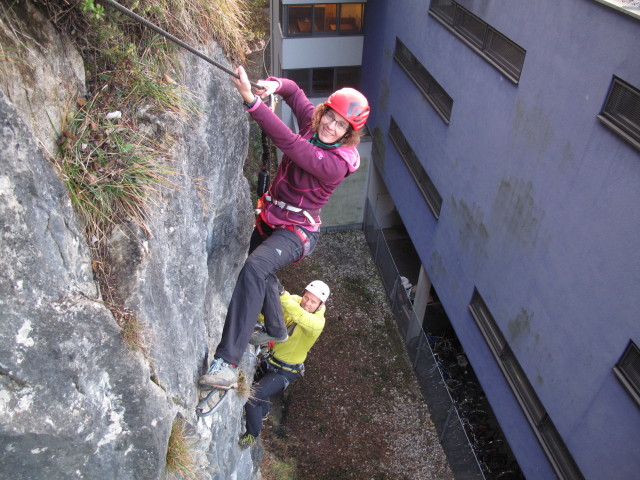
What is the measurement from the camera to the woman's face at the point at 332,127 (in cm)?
564

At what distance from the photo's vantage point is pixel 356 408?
12.1m

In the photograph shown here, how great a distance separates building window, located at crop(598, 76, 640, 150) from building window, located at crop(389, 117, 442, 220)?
18.5 feet

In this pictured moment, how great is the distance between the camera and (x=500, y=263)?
377 inches

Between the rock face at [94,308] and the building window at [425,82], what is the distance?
667 centimetres

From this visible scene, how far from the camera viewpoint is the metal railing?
35.3 feet

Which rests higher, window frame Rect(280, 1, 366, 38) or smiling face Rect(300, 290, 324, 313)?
window frame Rect(280, 1, 366, 38)

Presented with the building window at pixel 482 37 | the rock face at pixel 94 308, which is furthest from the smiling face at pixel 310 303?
the building window at pixel 482 37

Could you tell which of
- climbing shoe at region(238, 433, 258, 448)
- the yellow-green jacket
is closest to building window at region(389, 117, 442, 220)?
the yellow-green jacket

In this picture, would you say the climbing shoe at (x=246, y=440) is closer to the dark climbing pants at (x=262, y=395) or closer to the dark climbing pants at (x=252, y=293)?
the dark climbing pants at (x=262, y=395)

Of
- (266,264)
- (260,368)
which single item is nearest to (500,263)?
(260,368)

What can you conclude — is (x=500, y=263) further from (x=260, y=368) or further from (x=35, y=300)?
(x=35, y=300)

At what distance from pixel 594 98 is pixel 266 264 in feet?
14.8

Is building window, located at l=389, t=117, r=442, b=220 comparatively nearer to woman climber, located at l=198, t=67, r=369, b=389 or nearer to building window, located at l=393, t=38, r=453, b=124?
building window, located at l=393, t=38, r=453, b=124

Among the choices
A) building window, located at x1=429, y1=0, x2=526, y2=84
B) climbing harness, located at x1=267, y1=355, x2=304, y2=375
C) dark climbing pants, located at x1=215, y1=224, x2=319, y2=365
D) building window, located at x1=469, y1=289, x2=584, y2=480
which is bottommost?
building window, located at x1=469, y1=289, x2=584, y2=480
